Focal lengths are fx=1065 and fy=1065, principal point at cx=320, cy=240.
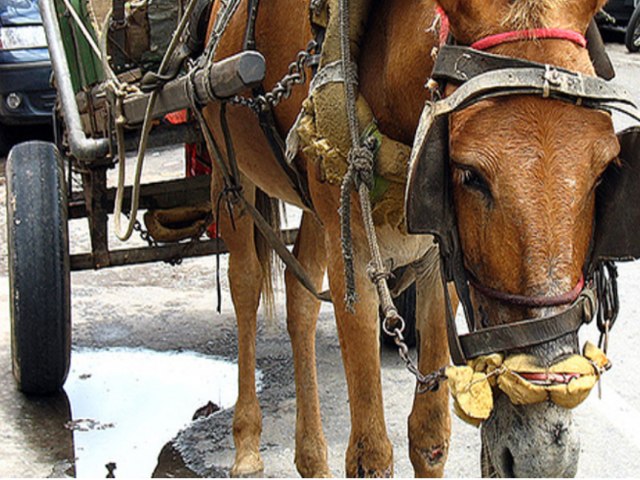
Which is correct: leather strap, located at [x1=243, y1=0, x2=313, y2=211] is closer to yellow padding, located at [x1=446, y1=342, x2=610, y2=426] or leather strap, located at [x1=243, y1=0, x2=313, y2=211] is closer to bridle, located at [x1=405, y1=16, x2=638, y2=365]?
bridle, located at [x1=405, y1=16, x2=638, y2=365]

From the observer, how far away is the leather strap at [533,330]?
7.35ft

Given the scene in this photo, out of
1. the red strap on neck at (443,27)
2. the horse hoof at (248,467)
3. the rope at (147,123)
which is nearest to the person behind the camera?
the red strap on neck at (443,27)

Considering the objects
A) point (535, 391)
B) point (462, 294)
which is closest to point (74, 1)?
point (462, 294)

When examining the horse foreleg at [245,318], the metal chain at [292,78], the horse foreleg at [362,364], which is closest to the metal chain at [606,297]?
the horse foreleg at [362,364]

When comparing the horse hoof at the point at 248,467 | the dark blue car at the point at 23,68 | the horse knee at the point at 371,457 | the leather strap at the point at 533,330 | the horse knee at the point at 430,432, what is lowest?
the dark blue car at the point at 23,68

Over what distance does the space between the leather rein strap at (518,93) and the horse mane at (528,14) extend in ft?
0.28

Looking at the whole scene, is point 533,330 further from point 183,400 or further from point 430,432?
point 183,400

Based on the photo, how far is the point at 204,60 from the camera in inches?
151

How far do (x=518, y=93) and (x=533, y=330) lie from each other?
503 mm

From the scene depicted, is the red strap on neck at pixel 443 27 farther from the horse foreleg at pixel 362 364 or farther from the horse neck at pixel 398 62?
the horse foreleg at pixel 362 364

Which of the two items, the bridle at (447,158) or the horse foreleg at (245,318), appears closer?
the bridle at (447,158)

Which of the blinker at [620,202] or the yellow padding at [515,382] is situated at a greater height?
the blinker at [620,202]

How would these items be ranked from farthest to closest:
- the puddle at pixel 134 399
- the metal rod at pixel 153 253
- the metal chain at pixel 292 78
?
1. the metal rod at pixel 153 253
2. the puddle at pixel 134 399
3. the metal chain at pixel 292 78

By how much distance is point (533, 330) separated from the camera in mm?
2244
